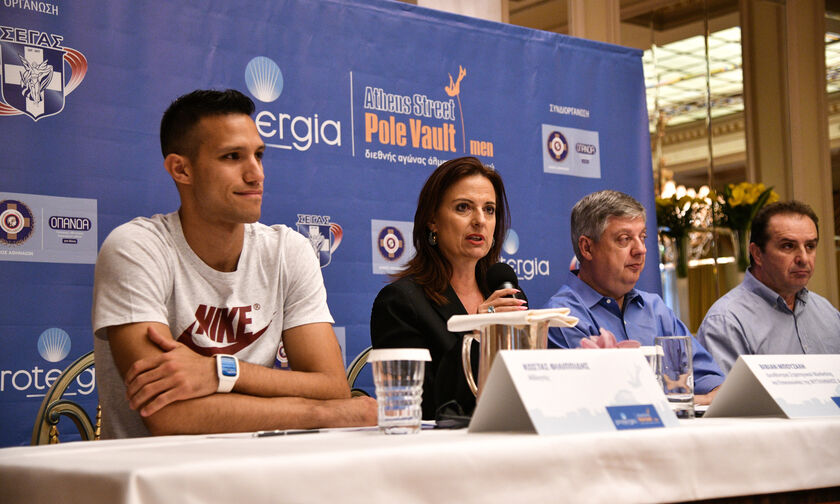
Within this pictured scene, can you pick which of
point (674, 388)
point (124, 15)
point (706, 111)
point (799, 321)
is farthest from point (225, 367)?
point (706, 111)

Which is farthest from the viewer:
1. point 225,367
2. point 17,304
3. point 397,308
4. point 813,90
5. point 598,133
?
point 813,90

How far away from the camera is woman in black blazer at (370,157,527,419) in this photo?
91.2 inches

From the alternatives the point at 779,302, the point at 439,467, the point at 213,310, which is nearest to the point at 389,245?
the point at 213,310

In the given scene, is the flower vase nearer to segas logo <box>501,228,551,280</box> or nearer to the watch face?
segas logo <box>501,228,551,280</box>

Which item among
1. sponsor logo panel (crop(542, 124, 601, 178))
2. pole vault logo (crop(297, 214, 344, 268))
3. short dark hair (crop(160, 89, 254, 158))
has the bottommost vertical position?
pole vault logo (crop(297, 214, 344, 268))

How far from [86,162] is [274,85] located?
72cm

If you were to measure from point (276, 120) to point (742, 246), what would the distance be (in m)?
3.08

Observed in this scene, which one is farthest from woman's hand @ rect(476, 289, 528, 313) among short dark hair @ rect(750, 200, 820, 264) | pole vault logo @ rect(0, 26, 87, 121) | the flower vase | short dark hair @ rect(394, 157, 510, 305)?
the flower vase

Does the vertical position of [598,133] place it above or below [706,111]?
below

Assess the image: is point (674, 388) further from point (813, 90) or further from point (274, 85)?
point (813, 90)

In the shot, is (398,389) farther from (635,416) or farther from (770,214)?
(770,214)

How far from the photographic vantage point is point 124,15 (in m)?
2.77

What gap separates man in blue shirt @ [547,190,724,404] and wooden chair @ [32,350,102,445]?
139 centimetres

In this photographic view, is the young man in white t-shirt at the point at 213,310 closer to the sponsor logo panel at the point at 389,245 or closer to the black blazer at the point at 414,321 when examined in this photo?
the black blazer at the point at 414,321
